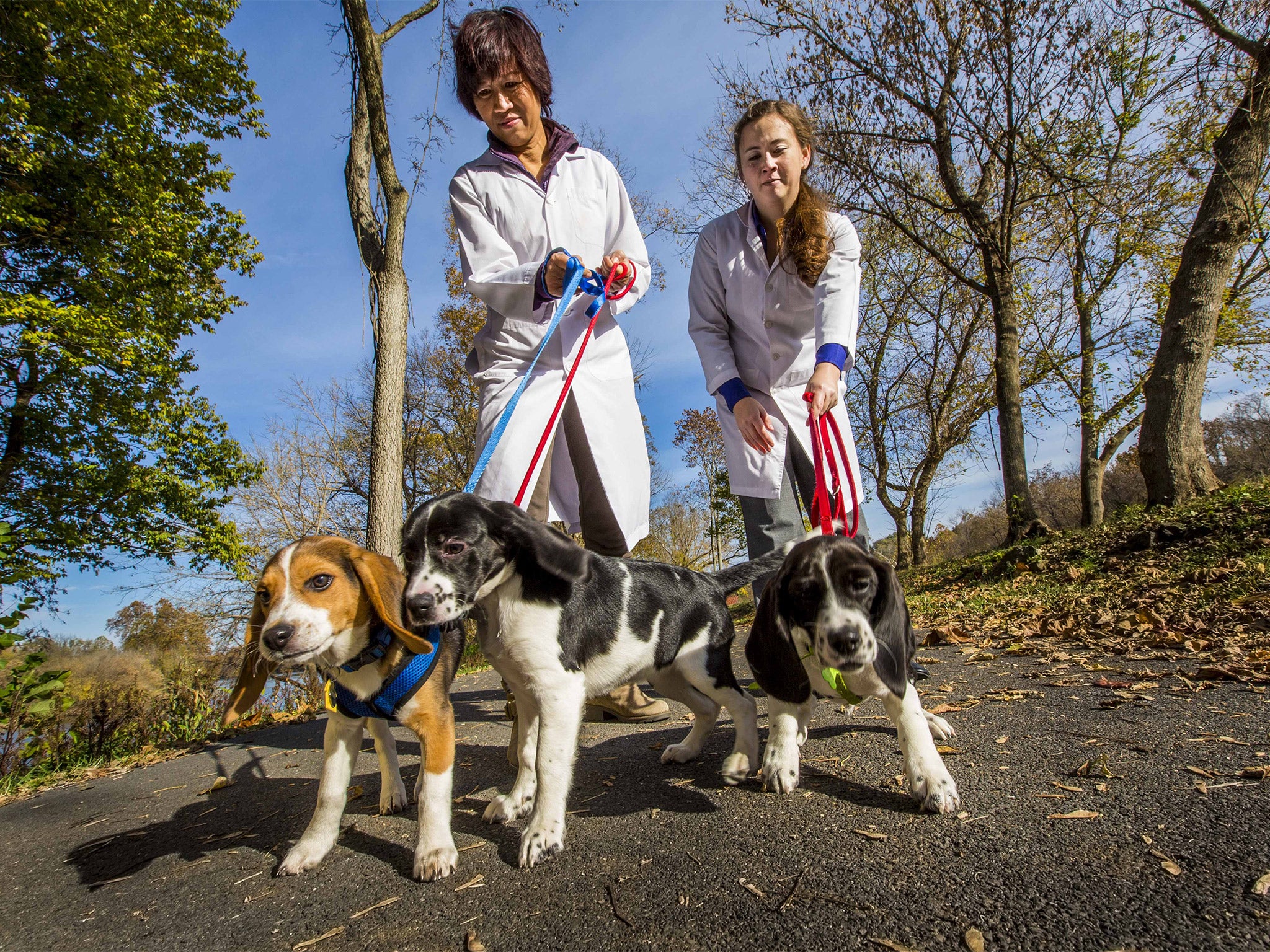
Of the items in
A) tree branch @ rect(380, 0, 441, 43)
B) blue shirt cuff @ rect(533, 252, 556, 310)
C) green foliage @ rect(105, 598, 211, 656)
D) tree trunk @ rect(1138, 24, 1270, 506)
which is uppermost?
tree branch @ rect(380, 0, 441, 43)

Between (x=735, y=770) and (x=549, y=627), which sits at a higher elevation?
(x=549, y=627)

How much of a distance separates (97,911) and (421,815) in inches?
47.6

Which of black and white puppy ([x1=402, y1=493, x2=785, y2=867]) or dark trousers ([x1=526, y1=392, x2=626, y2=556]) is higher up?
dark trousers ([x1=526, y1=392, x2=626, y2=556])

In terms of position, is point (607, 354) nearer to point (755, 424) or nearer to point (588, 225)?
point (588, 225)

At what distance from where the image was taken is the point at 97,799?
3994mm

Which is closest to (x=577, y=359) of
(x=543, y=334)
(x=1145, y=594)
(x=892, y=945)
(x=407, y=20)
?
(x=543, y=334)

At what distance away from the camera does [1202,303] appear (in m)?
8.73

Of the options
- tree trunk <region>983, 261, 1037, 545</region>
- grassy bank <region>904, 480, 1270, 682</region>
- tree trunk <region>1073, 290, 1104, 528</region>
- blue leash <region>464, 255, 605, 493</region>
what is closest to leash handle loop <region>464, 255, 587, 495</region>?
blue leash <region>464, 255, 605, 493</region>

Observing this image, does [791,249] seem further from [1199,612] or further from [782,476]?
[1199,612]

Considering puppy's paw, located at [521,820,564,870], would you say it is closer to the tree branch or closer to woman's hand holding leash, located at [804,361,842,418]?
woman's hand holding leash, located at [804,361,842,418]

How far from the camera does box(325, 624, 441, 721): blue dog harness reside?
94.3 inches

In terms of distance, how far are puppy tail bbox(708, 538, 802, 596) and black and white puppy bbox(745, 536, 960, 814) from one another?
0.55 metres

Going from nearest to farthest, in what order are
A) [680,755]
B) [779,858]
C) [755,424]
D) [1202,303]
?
[779,858], [680,755], [755,424], [1202,303]

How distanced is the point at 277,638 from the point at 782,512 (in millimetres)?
2506
